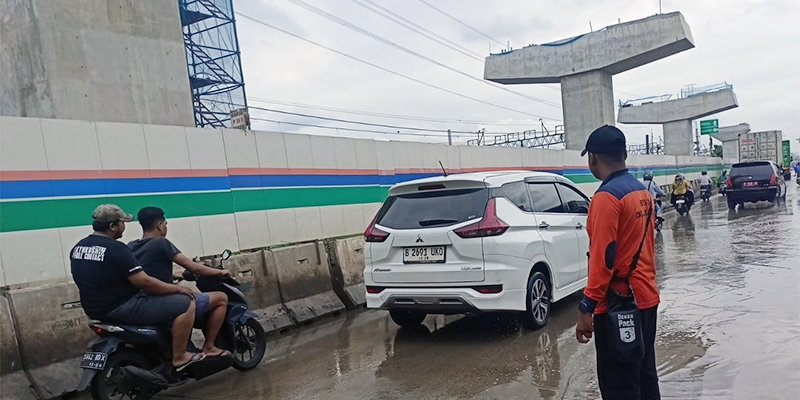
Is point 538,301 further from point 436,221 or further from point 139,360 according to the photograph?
point 139,360

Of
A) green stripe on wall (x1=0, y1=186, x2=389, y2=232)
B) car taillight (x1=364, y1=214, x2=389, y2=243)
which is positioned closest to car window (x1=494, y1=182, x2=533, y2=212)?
car taillight (x1=364, y1=214, x2=389, y2=243)

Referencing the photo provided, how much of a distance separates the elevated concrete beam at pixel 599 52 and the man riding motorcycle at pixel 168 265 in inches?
909

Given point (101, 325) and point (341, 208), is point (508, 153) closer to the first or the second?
point (341, 208)

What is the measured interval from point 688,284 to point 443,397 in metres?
→ 5.08

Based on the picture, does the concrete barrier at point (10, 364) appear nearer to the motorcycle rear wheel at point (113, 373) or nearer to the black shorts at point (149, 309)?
the motorcycle rear wheel at point (113, 373)

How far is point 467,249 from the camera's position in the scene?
18.4 ft

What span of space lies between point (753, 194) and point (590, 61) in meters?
9.22

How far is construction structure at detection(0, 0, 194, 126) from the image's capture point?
1094 cm

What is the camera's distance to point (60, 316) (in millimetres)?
5422

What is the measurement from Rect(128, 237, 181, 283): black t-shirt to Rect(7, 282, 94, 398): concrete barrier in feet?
3.99

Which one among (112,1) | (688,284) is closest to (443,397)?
(688,284)

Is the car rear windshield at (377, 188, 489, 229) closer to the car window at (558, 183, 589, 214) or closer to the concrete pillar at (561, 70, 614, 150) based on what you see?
the car window at (558, 183, 589, 214)

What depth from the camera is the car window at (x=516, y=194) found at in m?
6.06

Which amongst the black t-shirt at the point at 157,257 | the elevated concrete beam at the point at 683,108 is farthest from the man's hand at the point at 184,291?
the elevated concrete beam at the point at 683,108
